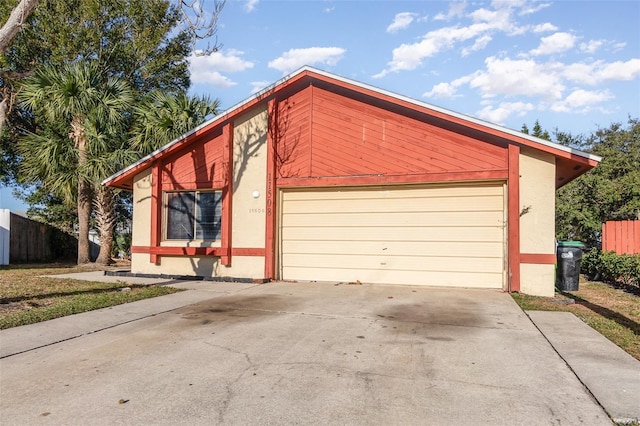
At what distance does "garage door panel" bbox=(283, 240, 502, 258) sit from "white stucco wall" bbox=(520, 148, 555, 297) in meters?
0.71

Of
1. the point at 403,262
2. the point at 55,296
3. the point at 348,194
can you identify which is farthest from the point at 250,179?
the point at 55,296

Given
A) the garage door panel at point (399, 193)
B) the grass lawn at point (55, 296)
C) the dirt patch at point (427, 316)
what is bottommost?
the dirt patch at point (427, 316)

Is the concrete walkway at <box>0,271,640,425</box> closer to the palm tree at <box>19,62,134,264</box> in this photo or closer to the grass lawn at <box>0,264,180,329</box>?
the grass lawn at <box>0,264,180,329</box>

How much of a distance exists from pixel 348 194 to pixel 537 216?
4.37m

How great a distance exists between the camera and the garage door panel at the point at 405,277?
9875 millimetres

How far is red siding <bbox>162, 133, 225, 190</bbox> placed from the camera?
1171cm

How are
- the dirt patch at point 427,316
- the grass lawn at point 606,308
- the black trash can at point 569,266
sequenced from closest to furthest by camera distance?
the grass lawn at point 606,308 → the dirt patch at point 427,316 → the black trash can at point 569,266

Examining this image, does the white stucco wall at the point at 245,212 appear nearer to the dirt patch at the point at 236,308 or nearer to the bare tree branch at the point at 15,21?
the dirt patch at the point at 236,308

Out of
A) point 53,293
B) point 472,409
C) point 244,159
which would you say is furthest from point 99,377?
point 244,159

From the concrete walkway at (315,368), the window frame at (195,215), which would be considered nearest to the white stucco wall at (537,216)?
the concrete walkway at (315,368)

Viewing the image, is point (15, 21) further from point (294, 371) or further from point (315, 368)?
point (315, 368)

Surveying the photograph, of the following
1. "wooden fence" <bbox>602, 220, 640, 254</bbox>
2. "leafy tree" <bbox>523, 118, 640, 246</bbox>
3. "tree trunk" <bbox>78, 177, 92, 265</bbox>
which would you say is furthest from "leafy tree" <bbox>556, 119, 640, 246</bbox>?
"tree trunk" <bbox>78, 177, 92, 265</bbox>

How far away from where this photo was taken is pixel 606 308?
27.0 feet

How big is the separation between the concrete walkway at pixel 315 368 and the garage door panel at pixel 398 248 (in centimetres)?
267
